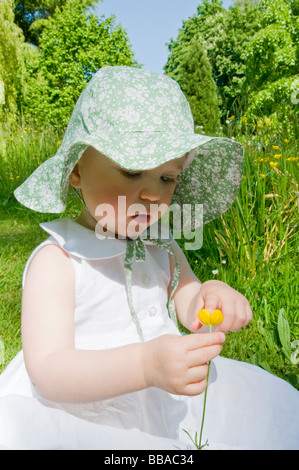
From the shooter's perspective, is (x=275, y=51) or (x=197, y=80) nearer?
(x=275, y=51)

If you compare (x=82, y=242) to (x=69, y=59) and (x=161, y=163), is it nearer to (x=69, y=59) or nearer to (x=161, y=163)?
(x=161, y=163)

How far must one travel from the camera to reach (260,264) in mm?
2227

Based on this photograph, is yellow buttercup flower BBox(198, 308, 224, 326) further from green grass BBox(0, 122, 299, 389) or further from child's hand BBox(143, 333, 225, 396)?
green grass BBox(0, 122, 299, 389)

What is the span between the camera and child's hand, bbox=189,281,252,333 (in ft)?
3.76

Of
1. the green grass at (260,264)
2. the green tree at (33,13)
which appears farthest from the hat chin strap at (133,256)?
the green tree at (33,13)

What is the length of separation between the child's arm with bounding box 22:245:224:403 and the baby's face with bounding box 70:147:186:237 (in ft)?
0.56

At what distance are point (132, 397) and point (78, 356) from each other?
0.99ft

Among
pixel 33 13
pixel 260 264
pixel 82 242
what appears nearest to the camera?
pixel 82 242

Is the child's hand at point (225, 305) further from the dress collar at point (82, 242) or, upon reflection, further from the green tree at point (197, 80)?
the green tree at point (197, 80)

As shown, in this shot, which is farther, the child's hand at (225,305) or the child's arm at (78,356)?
the child's hand at (225,305)

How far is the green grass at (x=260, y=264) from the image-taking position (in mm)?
1848

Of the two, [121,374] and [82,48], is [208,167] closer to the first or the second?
[121,374]

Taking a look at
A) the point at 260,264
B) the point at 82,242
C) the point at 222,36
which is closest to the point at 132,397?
the point at 82,242

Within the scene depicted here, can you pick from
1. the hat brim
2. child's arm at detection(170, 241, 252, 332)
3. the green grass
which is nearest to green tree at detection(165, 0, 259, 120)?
the green grass
